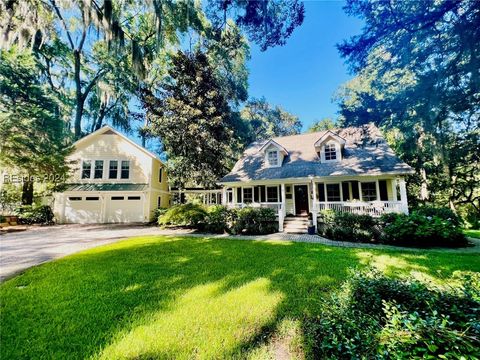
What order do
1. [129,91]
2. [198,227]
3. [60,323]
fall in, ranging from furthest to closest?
[129,91] < [198,227] < [60,323]

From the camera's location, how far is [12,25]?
9344 millimetres

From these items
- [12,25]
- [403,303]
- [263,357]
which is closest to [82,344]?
[263,357]

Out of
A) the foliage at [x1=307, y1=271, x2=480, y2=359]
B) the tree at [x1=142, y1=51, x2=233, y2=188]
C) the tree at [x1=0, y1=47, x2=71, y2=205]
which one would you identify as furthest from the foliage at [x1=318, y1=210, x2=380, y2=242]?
the tree at [x1=0, y1=47, x2=71, y2=205]

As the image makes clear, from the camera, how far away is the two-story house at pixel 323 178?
11.8 metres

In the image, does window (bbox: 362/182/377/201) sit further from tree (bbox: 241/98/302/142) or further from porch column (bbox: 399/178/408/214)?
tree (bbox: 241/98/302/142)

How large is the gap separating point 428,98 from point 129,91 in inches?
1050

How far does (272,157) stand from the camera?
16.1 meters

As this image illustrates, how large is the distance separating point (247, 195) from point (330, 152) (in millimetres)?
6673

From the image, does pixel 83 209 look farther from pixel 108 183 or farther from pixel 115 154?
pixel 115 154

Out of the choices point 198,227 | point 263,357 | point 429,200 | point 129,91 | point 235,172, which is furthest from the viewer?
point 129,91

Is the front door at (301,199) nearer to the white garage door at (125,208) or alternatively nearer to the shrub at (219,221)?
the shrub at (219,221)

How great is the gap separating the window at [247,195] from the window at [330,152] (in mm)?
5912

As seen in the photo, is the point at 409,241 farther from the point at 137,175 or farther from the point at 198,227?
the point at 137,175

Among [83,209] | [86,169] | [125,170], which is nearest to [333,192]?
[125,170]
